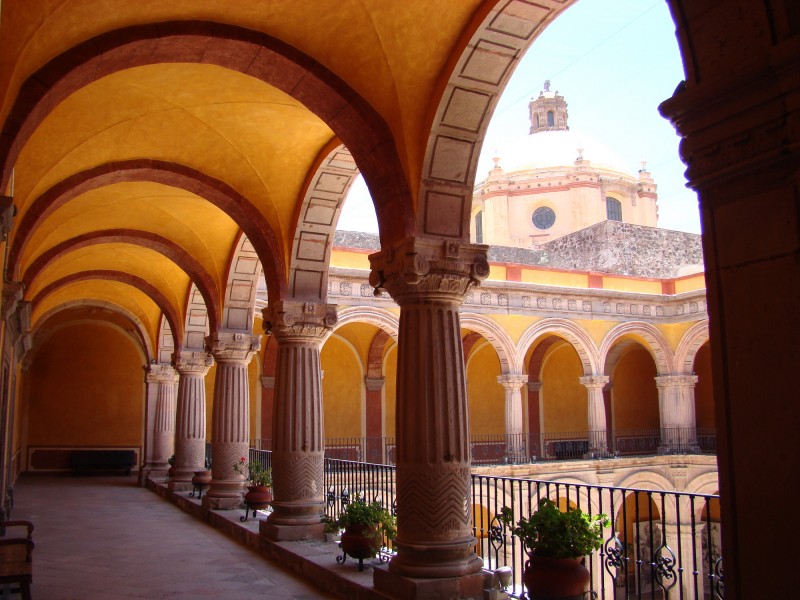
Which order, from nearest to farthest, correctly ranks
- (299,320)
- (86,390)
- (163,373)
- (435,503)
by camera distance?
(435,503)
(299,320)
(163,373)
(86,390)

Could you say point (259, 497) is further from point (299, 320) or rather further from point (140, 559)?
point (299, 320)

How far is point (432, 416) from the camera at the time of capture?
5.39 m

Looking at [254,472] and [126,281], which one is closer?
[254,472]

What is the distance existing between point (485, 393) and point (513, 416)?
4.65 meters

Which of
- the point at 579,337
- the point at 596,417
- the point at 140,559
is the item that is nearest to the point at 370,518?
the point at 140,559

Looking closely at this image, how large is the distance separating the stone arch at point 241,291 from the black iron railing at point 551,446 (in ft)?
27.0

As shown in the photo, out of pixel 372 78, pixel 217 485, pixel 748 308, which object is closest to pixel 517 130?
pixel 217 485

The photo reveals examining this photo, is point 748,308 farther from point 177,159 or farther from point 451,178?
point 177,159

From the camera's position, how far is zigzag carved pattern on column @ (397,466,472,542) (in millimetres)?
5215

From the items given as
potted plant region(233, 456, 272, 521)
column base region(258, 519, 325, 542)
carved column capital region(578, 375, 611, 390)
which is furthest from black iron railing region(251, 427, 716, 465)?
column base region(258, 519, 325, 542)

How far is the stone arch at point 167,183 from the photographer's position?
27.6 ft

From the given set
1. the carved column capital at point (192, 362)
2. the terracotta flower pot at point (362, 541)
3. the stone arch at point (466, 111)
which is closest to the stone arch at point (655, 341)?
the carved column capital at point (192, 362)

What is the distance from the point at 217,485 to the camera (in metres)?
10.8

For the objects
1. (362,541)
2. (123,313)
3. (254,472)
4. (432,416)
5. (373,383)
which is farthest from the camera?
(373,383)
